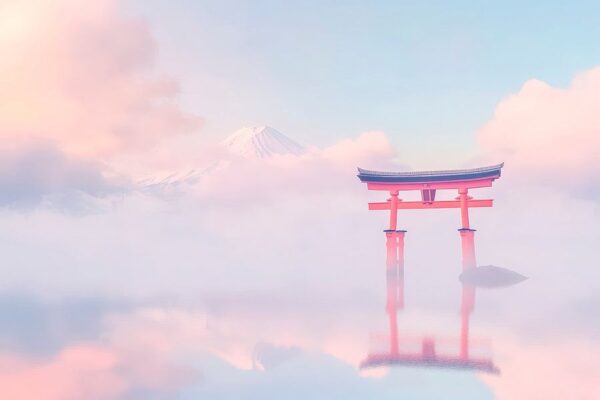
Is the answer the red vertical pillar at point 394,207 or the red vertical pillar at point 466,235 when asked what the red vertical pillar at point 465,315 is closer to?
the red vertical pillar at point 466,235

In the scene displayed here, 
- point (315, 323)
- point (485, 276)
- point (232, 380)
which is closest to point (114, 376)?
point (232, 380)

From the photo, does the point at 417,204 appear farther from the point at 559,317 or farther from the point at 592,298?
the point at 559,317

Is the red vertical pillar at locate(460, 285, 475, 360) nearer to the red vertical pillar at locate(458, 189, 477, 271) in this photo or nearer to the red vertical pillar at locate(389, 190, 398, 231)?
the red vertical pillar at locate(458, 189, 477, 271)

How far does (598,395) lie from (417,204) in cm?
2147

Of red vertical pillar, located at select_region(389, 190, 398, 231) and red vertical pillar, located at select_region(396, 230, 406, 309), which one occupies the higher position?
red vertical pillar, located at select_region(389, 190, 398, 231)

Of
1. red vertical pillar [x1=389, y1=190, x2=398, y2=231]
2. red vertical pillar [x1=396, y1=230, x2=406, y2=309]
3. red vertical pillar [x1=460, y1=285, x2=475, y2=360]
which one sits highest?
red vertical pillar [x1=389, y1=190, x2=398, y2=231]

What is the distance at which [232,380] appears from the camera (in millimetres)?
11367

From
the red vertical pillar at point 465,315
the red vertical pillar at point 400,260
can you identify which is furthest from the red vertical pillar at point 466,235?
the red vertical pillar at point 400,260

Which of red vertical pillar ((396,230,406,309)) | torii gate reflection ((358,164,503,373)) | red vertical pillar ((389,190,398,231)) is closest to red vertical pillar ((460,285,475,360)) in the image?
torii gate reflection ((358,164,503,373))

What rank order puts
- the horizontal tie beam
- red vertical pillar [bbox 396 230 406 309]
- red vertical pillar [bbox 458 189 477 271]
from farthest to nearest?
red vertical pillar [bbox 396 230 406 309], the horizontal tie beam, red vertical pillar [bbox 458 189 477 271]

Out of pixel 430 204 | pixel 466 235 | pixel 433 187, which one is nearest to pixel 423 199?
pixel 430 204

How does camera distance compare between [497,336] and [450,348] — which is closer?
[450,348]

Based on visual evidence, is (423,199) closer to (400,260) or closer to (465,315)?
(400,260)

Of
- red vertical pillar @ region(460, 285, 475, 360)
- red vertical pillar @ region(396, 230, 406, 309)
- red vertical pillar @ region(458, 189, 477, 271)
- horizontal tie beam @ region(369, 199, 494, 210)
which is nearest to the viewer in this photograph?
red vertical pillar @ region(460, 285, 475, 360)
